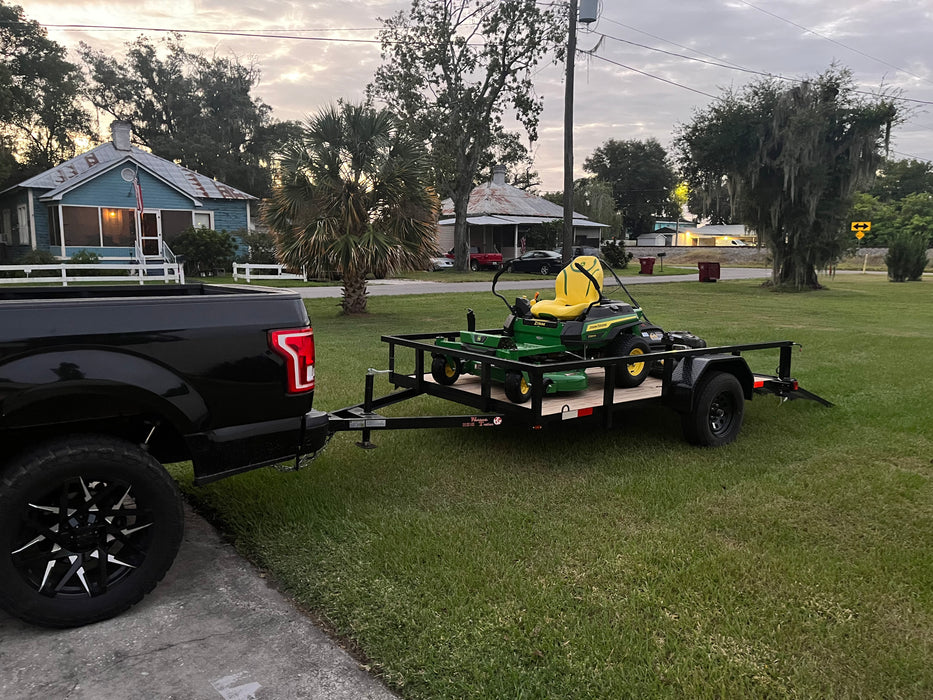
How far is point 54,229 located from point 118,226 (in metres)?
2.26

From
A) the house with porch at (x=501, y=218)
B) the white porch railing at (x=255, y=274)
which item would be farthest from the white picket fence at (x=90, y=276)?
the house with porch at (x=501, y=218)

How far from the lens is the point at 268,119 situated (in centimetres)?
5041

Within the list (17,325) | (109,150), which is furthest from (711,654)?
(109,150)

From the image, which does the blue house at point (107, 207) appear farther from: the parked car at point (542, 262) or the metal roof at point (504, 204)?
the metal roof at point (504, 204)

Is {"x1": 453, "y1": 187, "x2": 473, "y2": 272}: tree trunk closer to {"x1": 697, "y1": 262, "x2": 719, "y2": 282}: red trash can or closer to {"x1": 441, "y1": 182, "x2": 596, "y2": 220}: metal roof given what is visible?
{"x1": 441, "y1": 182, "x2": 596, "y2": 220}: metal roof

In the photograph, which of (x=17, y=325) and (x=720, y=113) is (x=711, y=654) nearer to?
(x=17, y=325)

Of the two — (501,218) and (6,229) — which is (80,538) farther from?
(501,218)

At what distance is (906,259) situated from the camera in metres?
32.0

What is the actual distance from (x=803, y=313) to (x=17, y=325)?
1708 centimetres

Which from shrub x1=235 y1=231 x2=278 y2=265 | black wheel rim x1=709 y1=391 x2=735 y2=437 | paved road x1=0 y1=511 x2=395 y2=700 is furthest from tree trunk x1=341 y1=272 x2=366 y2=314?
shrub x1=235 y1=231 x2=278 y2=265

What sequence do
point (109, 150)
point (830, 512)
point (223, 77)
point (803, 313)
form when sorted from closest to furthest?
1. point (830, 512)
2. point (803, 313)
3. point (109, 150)
4. point (223, 77)

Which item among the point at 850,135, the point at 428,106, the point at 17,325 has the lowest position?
the point at 17,325

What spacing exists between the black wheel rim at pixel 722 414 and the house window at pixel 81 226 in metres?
27.4

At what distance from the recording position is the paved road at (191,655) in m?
2.62
